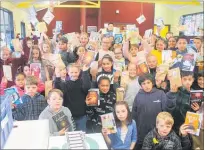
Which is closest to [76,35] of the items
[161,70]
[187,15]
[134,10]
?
[134,10]

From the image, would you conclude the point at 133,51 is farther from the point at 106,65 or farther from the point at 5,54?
the point at 5,54

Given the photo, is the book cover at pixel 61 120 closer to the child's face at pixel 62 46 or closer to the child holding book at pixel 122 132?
the child holding book at pixel 122 132

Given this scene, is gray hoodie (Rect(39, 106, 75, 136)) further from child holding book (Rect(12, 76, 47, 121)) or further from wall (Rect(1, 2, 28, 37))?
wall (Rect(1, 2, 28, 37))

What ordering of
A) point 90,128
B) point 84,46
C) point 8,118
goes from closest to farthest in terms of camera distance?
point 8,118 < point 90,128 < point 84,46

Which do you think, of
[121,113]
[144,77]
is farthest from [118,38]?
[121,113]

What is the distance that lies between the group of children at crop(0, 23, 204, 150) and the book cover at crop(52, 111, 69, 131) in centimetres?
3

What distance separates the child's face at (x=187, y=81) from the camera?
251 cm

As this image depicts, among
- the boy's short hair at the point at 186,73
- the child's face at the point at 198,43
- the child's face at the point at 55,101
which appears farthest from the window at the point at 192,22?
the child's face at the point at 55,101

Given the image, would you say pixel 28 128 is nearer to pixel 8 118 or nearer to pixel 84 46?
pixel 8 118

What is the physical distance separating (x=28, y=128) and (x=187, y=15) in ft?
6.30

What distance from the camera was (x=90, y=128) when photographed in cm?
251

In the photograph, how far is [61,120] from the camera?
2182 mm

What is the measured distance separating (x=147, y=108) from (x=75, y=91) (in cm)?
69

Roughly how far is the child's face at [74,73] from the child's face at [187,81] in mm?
1016
